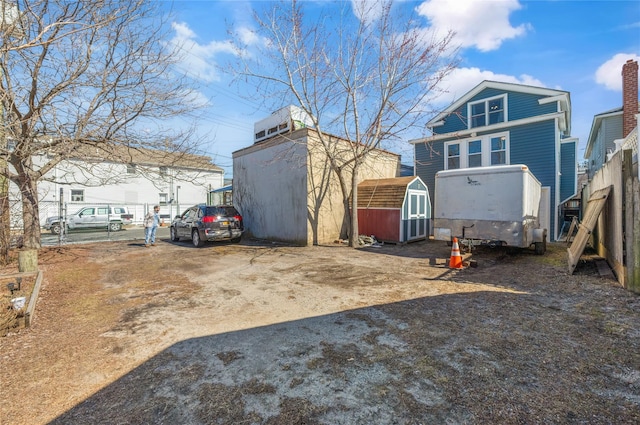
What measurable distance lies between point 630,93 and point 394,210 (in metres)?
13.7

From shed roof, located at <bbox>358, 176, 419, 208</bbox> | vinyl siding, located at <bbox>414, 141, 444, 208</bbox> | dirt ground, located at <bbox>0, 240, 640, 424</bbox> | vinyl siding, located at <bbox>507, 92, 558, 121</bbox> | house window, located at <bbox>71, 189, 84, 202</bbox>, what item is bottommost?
dirt ground, located at <bbox>0, 240, 640, 424</bbox>

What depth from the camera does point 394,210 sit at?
12133mm

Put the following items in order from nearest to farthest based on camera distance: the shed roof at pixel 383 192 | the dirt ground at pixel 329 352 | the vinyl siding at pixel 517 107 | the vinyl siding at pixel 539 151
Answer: the dirt ground at pixel 329 352 → the shed roof at pixel 383 192 → the vinyl siding at pixel 539 151 → the vinyl siding at pixel 517 107

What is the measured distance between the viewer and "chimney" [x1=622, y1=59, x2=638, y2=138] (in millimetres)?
14055

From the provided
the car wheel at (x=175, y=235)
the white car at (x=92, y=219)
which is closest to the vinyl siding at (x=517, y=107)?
the car wheel at (x=175, y=235)

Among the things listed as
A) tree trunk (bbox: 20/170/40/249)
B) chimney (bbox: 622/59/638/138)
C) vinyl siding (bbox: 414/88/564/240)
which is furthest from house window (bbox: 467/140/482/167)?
tree trunk (bbox: 20/170/40/249)

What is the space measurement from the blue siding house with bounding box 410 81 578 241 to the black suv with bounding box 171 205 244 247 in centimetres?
913

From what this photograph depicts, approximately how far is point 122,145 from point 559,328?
1080 cm

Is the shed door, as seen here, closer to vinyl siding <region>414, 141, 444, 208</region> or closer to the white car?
vinyl siding <region>414, 141, 444, 208</region>

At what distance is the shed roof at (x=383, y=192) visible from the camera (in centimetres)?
1229

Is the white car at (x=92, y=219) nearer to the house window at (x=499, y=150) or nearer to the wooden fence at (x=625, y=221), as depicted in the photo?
the house window at (x=499, y=150)

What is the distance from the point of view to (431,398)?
234 cm

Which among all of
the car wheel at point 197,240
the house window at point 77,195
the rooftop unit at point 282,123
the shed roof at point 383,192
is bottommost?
the car wheel at point 197,240

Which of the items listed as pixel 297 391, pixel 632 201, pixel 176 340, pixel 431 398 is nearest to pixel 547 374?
pixel 431 398
